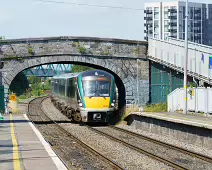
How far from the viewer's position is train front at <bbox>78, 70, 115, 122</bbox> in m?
28.8

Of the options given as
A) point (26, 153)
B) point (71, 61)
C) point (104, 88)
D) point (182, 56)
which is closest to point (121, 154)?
point (26, 153)

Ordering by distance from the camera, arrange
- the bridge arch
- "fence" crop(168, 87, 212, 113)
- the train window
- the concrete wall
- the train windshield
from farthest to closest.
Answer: the bridge arch, the train window, the train windshield, "fence" crop(168, 87, 212, 113), the concrete wall

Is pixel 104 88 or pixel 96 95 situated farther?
pixel 104 88

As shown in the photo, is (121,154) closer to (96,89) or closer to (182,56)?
(96,89)

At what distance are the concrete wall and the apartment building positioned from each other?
11078cm

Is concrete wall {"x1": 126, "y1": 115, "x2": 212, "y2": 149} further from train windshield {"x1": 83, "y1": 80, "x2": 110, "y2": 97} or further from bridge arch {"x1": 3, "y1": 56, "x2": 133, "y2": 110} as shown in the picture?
bridge arch {"x1": 3, "y1": 56, "x2": 133, "y2": 110}

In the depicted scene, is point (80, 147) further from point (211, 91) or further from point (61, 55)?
point (61, 55)

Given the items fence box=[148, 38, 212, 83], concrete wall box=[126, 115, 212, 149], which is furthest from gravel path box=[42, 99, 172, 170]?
fence box=[148, 38, 212, 83]

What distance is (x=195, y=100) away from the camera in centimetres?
2889

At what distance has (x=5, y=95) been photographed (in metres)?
39.3

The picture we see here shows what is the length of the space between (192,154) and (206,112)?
1124 centimetres

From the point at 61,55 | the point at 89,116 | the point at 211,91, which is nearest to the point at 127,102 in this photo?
the point at 61,55

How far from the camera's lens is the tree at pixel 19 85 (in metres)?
82.7

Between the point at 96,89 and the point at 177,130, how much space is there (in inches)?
298
